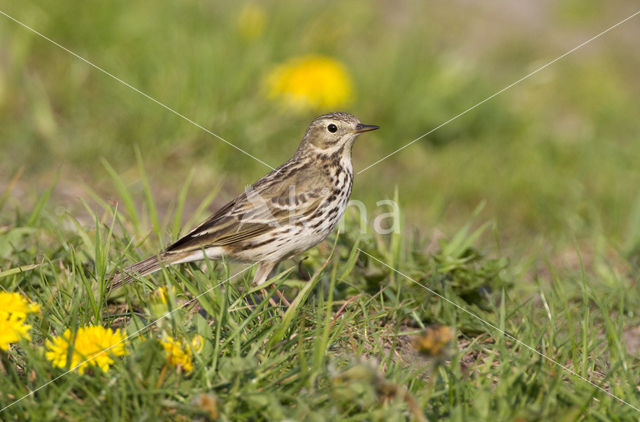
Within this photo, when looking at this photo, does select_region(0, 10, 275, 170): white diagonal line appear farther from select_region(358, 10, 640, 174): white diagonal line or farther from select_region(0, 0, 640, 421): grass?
select_region(358, 10, 640, 174): white diagonal line

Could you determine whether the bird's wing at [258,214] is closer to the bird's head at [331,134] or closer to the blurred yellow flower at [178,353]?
the bird's head at [331,134]

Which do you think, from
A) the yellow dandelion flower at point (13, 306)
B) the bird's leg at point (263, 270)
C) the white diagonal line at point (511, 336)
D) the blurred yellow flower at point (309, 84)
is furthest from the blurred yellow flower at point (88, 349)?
the blurred yellow flower at point (309, 84)

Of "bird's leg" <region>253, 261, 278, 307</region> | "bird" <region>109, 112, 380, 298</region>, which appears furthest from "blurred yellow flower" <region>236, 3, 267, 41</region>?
"bird's leg" <region>253, 261, 278, 307</region>

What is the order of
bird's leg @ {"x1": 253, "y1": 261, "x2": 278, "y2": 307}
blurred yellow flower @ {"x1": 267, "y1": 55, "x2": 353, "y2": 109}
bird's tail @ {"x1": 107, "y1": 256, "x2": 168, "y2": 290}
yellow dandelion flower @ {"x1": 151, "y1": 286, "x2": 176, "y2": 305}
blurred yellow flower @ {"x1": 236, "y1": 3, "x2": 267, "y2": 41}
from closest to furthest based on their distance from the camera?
yellow dandelion flower @ {"x1": 151, "y1": 286, "x2": 176, "y2": 305}, bird's tail @ {"x1": 107, "y1": 256, "x2": 168, "y2": 290}, bird's leg @ {"x1": 253, "y1": 261, "x2": 278, "y2": 307}, blurred yellow flower @ {"x1": 267, "y1": 55, "x2": 353, "y2": 109}, blurred yellow flower @ {"x1": 236, "y1": 3, "x2": 267, "y2": 41}

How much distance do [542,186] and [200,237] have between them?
4455 mm

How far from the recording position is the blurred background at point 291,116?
696cm

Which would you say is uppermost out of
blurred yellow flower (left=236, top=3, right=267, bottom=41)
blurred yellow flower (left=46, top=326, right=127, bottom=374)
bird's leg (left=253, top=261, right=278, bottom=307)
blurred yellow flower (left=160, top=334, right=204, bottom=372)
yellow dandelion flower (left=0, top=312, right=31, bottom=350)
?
blurred yellow flower (left=236, top=3, right=267, bottom=41)

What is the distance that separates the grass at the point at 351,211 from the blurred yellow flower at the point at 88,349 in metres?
0.05

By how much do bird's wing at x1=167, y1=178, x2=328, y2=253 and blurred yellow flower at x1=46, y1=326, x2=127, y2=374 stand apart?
120 centimetres

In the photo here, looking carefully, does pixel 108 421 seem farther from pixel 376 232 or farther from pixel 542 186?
pixel 542 186

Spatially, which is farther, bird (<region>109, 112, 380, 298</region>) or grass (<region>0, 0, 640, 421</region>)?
bird (<region>109, 112, 380, 298</region>)

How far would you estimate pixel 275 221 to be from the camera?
14.4 feet

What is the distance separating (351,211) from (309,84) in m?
3.03

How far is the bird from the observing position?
425 cm
